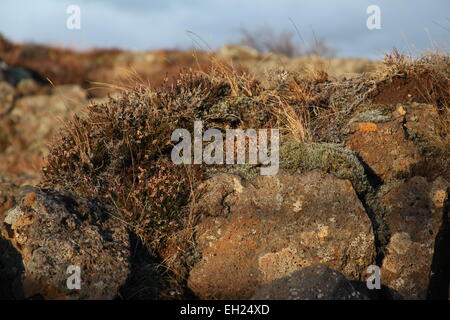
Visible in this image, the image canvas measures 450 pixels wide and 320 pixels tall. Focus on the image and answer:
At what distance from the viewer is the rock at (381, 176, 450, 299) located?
4.66 metres

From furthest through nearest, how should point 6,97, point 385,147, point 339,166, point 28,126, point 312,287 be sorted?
point 6,97 < point 28,126 < point 385,147 < point 339,166 < point 312,287

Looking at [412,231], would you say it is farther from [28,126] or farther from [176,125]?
[28,126]

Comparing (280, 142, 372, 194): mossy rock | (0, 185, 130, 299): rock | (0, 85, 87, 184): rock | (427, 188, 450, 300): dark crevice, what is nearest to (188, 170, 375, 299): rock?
(280, 142, 372, 194): mossy rock

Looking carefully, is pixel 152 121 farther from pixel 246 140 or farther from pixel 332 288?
pixel 332 288

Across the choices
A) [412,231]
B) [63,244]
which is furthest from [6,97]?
[412,231]

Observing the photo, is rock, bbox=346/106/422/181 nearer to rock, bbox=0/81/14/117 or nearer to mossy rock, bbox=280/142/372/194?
mossy rock, bbox=280/142/372/194

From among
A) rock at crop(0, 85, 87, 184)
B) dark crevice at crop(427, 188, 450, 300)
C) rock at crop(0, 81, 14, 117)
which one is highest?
rock at crop(0, 81, 14, 117)

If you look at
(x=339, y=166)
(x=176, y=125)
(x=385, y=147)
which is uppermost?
(x=176, y=125)

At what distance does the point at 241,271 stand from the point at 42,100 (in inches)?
571

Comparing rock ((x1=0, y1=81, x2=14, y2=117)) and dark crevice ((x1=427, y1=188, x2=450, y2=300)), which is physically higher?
rock ((x1=0, y1=81, x2=14, y2=117))

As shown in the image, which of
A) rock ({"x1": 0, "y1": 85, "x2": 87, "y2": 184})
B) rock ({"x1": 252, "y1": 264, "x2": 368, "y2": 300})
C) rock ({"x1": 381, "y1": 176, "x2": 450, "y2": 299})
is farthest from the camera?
rock ({"x1": 0, "y1": 85, "x2": 87, "y2": 184})

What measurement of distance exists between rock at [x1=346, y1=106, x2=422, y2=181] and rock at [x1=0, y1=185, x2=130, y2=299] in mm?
2722

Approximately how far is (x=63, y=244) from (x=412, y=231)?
3.29m

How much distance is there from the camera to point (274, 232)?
469 cm
